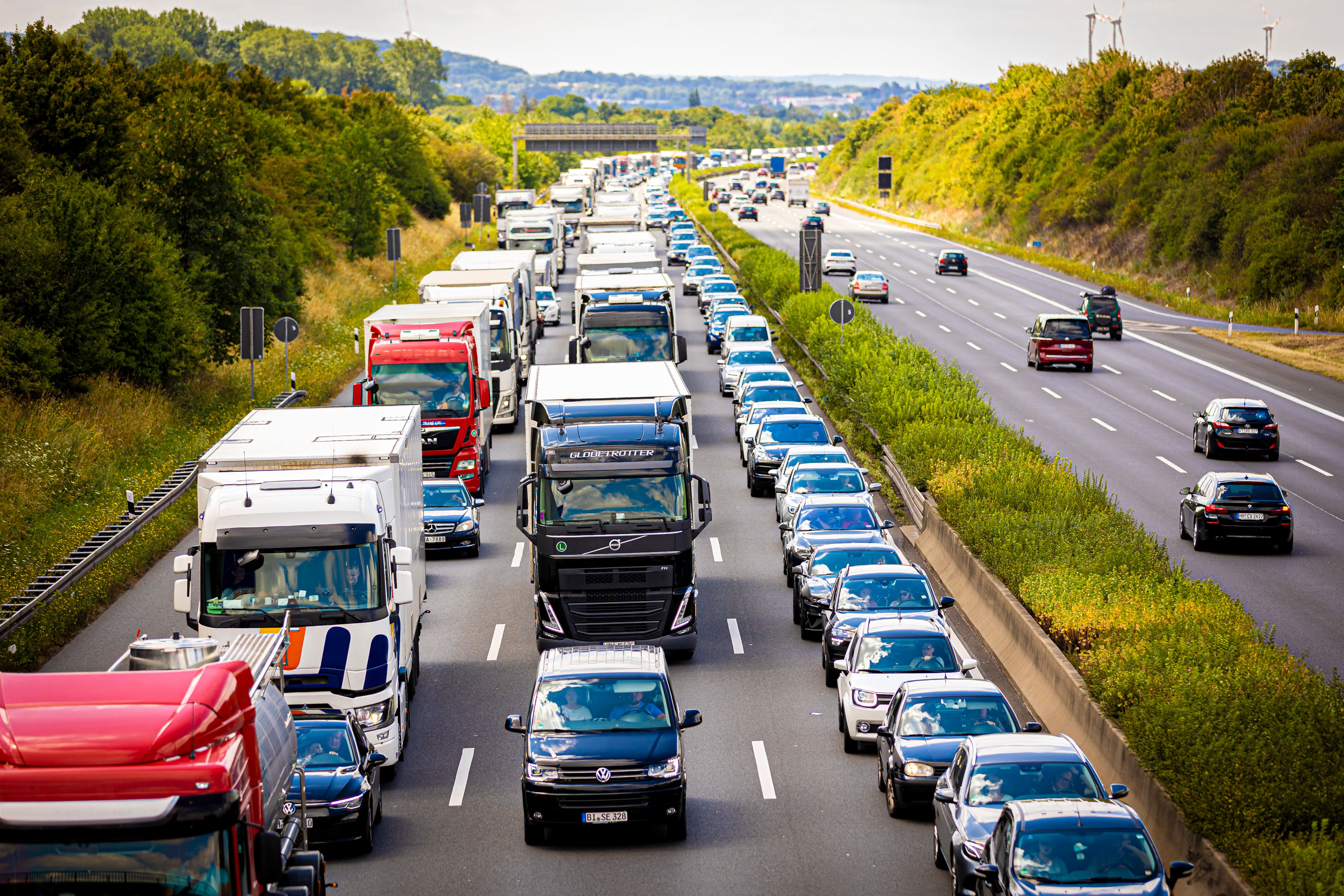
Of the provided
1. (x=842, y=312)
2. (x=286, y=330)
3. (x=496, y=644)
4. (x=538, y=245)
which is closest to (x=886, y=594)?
(x=496, y=644)

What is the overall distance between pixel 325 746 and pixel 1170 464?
27.7 metres

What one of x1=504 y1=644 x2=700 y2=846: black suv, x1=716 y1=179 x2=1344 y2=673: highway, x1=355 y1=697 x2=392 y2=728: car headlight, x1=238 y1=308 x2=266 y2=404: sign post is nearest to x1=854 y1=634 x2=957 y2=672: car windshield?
x1=504 y1=644 x2=700 y2=846: black suv

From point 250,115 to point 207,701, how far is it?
73293mm

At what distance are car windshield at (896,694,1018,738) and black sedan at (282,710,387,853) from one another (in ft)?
19.8

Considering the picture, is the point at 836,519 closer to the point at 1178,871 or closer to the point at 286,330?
Result: the point at 1178,871

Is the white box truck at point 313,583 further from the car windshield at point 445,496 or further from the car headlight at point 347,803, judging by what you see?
the car windshield at point 445,496

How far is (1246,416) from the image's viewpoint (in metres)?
38.2

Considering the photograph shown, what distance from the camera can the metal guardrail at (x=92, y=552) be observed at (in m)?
24.0

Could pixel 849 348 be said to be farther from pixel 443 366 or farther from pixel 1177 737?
pixel 1177 737

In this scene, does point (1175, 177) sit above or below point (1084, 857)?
above

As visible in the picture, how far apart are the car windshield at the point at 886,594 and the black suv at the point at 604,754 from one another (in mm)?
6087

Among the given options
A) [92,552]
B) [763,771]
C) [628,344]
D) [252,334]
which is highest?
[628,344]

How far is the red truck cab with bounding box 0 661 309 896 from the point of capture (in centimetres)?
887

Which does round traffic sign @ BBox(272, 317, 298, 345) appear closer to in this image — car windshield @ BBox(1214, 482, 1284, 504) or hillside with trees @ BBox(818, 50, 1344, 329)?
car windshield @ BBox(1214, 482, 1284, 504)
